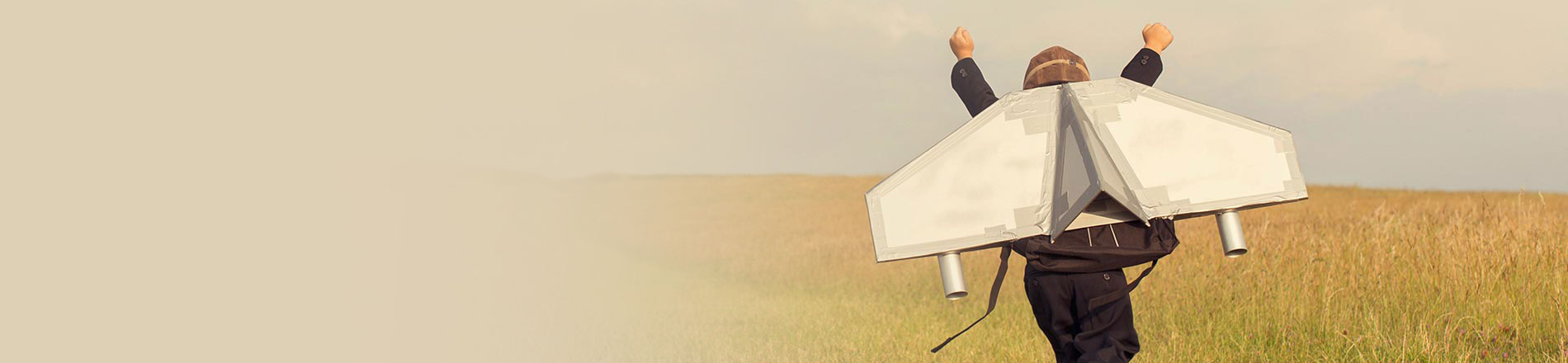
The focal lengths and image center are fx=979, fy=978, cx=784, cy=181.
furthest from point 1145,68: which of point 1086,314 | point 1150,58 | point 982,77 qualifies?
point 1086,314

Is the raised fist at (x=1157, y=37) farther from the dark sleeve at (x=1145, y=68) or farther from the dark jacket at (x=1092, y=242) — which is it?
the dark jacket at (x=1092, y=242)

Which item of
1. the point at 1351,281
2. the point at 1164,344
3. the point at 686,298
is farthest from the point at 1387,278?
the point at 686,298

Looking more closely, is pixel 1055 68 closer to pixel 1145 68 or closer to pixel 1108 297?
pixel 1145 68

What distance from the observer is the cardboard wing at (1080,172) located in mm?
4195

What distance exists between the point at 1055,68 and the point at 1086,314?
1.14 metres

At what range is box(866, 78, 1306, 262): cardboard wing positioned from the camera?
4195 millimetres

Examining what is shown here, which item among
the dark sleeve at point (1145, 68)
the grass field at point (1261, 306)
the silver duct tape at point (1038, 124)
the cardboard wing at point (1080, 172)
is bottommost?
the grass field at point (1261, 306)

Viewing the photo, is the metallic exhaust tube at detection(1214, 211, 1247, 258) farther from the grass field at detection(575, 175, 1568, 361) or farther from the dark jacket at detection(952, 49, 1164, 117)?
the grass field at detection(575, 175, 1568, 361)

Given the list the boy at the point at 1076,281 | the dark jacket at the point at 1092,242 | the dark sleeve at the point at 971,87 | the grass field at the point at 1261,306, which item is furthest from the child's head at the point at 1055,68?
the grass field at the point at 1261,306

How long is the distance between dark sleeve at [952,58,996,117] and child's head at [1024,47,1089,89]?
0.64 ft

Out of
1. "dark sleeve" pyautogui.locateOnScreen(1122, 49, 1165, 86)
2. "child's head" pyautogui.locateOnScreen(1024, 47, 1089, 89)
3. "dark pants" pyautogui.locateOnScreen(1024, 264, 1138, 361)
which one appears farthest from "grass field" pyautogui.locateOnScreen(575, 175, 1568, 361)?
"child's head" pyautogui.locateOnScreen(1024, 47, 1089, 89)

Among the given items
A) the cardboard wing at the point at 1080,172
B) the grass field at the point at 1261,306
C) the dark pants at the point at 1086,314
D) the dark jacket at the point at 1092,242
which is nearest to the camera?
the cardboard wing at the point at 1080,172

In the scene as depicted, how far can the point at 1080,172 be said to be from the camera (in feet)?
13.6

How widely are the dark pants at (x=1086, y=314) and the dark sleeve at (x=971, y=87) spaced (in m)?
0.84
